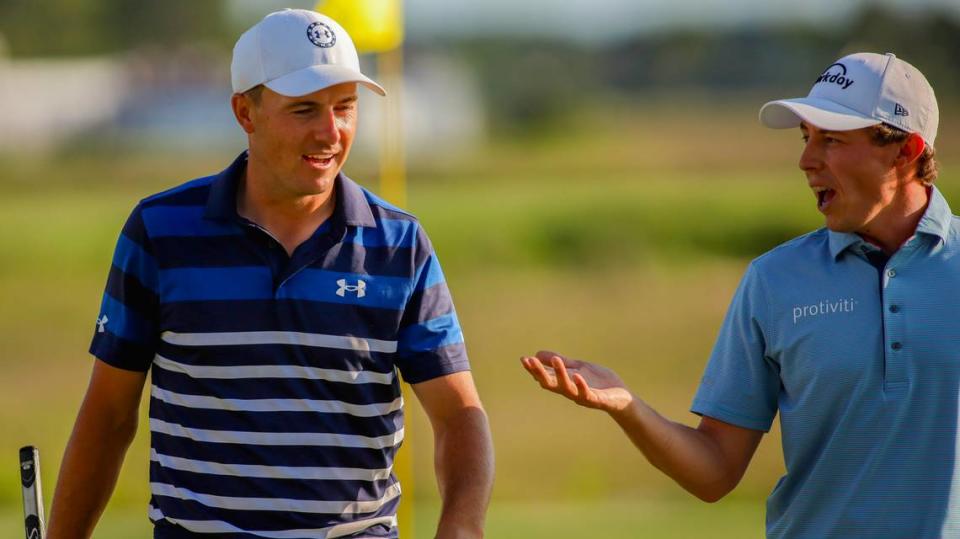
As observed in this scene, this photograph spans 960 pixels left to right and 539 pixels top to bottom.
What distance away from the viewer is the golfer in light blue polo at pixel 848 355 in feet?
9.67

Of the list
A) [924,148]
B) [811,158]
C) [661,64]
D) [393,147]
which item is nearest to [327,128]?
[811,158]

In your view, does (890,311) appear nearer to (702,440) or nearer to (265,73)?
(702,440)

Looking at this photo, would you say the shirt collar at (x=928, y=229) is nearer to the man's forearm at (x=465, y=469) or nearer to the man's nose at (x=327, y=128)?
the man's forearm at (x=465, y=469)

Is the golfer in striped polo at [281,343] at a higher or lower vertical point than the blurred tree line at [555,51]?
higher

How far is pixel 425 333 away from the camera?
120 inches

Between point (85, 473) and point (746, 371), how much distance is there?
51.0 inches

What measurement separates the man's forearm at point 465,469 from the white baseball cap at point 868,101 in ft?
2.83

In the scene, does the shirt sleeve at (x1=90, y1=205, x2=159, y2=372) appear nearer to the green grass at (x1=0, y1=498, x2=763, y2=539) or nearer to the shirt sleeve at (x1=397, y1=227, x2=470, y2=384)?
the shirt sleeve at (x1=397, y1=227, x2=470, y2=384)

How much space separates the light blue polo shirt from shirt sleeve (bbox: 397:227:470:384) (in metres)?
0.54

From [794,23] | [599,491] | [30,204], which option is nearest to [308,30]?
[599,491]

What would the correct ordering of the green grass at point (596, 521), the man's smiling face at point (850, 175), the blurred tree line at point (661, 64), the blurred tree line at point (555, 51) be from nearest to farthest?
1. the man's smiling face at point (850, 175)
2. the green grass at point (596, 521)
3. the blurred tree line at point (661, 64)
4. the blurred tree line at point (555, 51)

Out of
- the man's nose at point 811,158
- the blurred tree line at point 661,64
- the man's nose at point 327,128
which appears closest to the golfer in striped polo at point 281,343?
the man's nose at point 327,128

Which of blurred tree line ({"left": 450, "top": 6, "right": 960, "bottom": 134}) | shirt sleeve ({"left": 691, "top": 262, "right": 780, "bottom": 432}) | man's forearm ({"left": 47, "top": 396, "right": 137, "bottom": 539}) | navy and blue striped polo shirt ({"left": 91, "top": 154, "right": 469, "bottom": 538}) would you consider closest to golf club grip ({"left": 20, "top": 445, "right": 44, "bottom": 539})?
man's forearm ({"left": 47, "top": 396, "right": 137, "bottom": 539})

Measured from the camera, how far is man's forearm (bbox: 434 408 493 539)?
9.82 ft
